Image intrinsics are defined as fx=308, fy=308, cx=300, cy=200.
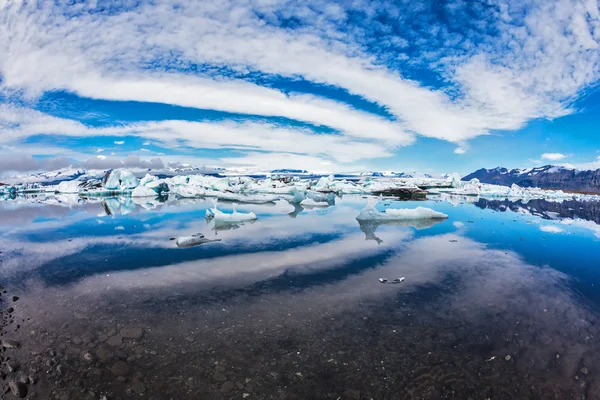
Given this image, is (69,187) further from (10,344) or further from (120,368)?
(120,368)

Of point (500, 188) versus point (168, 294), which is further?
point (500, 188)

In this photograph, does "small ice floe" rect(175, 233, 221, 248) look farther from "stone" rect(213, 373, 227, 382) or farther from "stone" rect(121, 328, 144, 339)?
"stone" rect(213, 373, 227, 382)

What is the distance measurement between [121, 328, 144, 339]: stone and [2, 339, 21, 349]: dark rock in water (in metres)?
1.04

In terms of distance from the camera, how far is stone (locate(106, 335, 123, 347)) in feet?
11.3

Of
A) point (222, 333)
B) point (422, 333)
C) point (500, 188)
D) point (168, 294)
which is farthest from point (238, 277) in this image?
point (500, 188)

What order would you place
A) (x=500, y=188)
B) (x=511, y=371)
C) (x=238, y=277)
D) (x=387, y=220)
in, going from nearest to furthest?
(x=511, y=371) < (x=238, y=277) < (x=387, y=220) < (x=500, y=188)

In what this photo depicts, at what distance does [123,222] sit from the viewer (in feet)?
43.1

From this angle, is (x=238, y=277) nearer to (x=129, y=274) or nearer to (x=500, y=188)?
(x=129, y=274)

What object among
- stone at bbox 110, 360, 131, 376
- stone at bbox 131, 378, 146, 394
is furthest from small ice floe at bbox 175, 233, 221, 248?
stone at bbox 131, 378, 146, 394

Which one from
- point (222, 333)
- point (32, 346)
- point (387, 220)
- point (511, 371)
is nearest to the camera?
point (511, 371)

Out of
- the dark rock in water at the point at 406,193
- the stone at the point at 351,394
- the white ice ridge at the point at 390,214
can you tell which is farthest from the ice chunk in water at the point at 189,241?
the dark rock in water at the point at 406,193

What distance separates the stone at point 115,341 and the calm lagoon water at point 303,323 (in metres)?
0.02

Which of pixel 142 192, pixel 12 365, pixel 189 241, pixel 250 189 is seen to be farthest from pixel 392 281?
pixel 250 189

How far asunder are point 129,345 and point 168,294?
1458 millimetres
